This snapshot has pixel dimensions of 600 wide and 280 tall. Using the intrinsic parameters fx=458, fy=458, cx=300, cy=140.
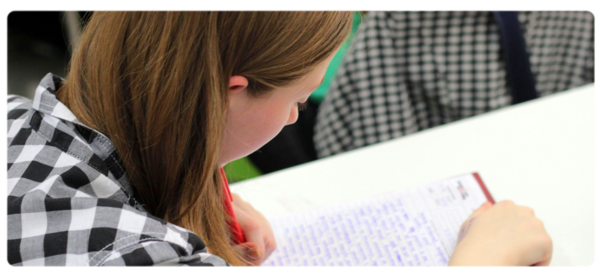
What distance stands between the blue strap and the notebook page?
1.16 ft

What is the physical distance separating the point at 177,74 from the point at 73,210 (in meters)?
0.14

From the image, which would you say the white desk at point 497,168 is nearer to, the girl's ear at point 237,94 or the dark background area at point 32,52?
the girl's ear at point 237,94

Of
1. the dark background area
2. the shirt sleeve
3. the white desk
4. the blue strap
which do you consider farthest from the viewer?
the dark background area

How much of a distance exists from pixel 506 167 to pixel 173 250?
22.9 inches

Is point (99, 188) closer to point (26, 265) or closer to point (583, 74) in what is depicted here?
point (26, 265)

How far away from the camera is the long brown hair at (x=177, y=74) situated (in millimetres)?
401

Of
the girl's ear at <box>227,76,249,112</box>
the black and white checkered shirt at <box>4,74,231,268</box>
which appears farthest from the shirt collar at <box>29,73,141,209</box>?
the girl's ear at <box>227,76,249,112</box>

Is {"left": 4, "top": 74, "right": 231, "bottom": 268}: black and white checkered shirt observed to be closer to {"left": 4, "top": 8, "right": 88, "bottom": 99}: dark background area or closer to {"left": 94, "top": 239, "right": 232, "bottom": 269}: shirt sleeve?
{"left": 94, "top": 239, "right": 232, "bottom": 269}: shirt sleeve

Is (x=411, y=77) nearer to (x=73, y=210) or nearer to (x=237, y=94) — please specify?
(x=237, y=94)

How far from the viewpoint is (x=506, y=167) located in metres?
0.75

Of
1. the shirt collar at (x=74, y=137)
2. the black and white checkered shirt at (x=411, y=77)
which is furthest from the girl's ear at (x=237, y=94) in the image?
the black and white checkered shirt at (x=411, y=77)

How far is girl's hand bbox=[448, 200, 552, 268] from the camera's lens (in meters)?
0.54

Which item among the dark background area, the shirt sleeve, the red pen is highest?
the dark background area
